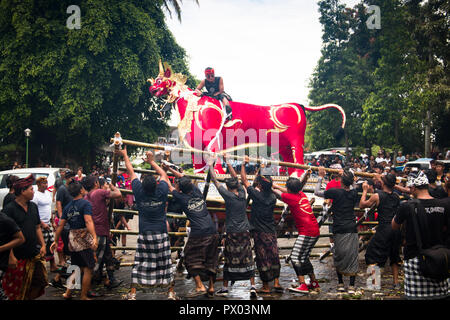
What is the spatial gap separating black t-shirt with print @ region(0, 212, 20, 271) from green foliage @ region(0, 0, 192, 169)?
13243mm

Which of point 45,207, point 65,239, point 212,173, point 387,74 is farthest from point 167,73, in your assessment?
point 387,74

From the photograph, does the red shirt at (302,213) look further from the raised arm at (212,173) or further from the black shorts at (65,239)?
the black shorts at (65,239)

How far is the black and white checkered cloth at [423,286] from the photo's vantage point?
433 cm

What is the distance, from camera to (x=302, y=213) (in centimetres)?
625

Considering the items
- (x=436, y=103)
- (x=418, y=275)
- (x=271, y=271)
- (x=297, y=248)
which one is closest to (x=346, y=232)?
(x=297, y=248)

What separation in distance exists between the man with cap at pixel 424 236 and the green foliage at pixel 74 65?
14.9 m

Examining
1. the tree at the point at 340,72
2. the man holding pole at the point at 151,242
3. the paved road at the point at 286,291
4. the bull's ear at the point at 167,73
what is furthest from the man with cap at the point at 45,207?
the tree at the point at 340,72

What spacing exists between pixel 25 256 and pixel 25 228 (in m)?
0.33

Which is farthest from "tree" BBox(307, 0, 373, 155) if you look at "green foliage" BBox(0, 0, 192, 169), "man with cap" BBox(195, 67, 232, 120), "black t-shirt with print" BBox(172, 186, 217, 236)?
"black t-shirt with print" BBox(172, 186, 217, 236)

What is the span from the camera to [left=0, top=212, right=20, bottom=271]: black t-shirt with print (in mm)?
4207

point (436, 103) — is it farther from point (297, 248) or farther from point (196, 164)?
point (297, 248)

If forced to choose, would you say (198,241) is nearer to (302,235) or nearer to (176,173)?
(176,173)

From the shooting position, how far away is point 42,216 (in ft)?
25.2
